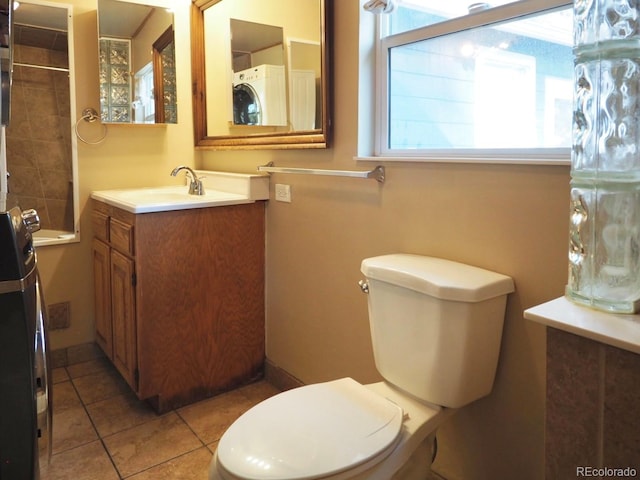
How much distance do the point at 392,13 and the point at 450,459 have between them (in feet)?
4.73

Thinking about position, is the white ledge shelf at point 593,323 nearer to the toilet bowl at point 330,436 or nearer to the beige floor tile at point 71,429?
the toilet bowl at point 330,436

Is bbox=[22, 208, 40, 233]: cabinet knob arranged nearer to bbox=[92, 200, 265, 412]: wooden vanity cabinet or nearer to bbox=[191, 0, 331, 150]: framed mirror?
bbox=[92, 200, 265, 412]: wooden vanity cabinet

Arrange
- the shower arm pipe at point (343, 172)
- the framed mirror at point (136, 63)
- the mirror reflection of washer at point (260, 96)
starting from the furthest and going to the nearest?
the framed mirror at point (136, 63) → the mirror reflection of washer at point (260, 96) → the shower arm pipe at point (343, 172)

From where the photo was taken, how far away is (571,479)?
3.01ft

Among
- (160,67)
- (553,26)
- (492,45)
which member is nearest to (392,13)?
(492,45)

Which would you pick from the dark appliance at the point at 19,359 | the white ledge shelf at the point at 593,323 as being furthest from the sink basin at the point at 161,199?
the white ledge shelf at the point at 593,323

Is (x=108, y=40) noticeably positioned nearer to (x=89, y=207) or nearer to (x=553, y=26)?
(x=89, y=207)

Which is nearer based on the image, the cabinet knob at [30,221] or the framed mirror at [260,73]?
the cabinet knob at [30,221]

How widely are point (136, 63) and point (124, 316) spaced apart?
1.26 meters

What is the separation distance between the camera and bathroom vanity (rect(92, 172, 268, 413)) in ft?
6.75

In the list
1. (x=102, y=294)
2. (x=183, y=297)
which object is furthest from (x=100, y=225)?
(x=183, y=297)

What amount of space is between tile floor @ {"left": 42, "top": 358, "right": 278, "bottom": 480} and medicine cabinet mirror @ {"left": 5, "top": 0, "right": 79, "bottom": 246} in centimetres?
77

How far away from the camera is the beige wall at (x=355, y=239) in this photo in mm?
1351

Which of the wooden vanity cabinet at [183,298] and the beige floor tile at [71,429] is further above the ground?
the wooden vanity cabinet at [183,298]
